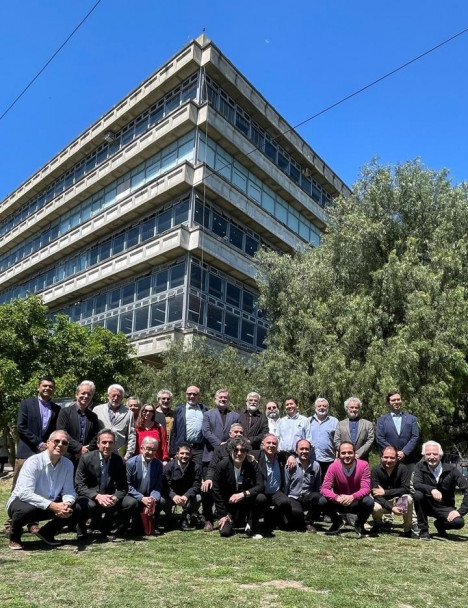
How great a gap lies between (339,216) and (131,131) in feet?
58.1

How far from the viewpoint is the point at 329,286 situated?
18344 mm

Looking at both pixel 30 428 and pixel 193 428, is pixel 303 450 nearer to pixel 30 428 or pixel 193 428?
pixel 193 428

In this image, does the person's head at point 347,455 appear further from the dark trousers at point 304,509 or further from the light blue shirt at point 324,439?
the light blue shirt at point 324,439

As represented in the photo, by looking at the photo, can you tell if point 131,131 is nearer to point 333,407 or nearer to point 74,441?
point 333,407

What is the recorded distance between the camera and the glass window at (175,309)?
2575cm

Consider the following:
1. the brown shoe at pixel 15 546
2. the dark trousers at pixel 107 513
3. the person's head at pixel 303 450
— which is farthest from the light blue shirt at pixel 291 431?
the brown shoe at pixel 15 546

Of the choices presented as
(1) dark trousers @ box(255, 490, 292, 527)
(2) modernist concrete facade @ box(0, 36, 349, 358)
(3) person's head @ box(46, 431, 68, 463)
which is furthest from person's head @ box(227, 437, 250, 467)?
(2) modernist concrete facade @ box(0, 36, 349, 358)

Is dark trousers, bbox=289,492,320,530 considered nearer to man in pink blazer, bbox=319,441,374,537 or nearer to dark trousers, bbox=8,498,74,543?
man in pink blazer, bbox=319,441,374,537

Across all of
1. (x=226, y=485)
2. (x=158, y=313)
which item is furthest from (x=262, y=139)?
(x=226, y=485)

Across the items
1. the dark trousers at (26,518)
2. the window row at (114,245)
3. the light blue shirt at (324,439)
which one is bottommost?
the dark trousers at (26,518)

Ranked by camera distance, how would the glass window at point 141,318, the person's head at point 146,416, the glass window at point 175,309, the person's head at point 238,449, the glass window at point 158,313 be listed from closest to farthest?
the person's head at point 238,449, the person's head at point 146,416, the glass window at point 175,309, the glass window at point 158,313, the glass window at point 141,318

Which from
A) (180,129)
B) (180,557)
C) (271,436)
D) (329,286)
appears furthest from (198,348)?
(180,557)

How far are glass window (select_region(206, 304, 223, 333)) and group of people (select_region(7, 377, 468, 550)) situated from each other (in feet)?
59.9

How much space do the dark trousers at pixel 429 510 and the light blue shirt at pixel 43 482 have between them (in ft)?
14.7
